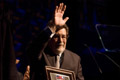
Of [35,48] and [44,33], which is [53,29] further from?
[35,48]

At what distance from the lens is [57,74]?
1.40 metres

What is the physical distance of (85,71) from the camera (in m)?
2.10

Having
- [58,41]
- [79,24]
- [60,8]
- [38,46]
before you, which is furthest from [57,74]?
[79,24]

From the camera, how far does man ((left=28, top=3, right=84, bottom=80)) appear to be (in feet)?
5.31

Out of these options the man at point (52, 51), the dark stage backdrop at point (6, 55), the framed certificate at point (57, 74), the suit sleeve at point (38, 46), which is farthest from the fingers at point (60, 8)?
the dark stage backdrop at point (6, 55)

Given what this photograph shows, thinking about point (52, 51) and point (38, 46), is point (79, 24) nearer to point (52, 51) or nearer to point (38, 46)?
point (52, 51)

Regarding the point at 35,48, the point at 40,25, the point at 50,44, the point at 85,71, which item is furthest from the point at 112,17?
the point at 35,48

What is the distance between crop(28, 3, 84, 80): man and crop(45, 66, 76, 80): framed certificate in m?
0.19

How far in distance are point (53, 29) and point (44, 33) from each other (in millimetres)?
88

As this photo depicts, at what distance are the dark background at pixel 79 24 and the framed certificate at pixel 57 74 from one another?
0.40m

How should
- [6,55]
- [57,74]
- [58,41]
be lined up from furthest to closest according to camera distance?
[58,41]
[57,74]
[6,55]

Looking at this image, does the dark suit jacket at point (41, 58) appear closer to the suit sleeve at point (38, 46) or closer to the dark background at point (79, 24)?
the suit sleeve at point (38, 46)

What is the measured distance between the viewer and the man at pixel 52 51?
1618 mm

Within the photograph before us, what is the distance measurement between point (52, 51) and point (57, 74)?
17.4 inches
